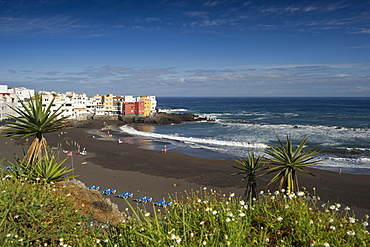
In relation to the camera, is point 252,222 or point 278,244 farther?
point 252,222

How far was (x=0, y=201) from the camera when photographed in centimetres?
579

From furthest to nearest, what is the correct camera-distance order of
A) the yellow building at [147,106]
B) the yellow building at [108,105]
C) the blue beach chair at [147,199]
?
the yellow building at [108,105]
the yellow building at [147,106]
the blue beach chair at [147,199]

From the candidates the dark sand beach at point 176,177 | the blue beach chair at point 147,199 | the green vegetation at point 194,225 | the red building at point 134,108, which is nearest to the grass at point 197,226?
the green vegetation at point 194,225

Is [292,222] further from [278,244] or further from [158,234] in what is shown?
[158,234]

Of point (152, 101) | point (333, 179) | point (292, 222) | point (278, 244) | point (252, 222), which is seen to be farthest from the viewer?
point (152, 101)

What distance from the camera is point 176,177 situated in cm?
2328

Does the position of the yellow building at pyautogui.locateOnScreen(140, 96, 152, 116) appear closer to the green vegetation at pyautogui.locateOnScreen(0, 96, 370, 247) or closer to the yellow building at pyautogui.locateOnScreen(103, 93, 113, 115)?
the yellow building at pyautogui.locateOnScreen(103, 93, 113, 115)

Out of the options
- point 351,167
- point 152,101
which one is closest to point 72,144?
point 351,167

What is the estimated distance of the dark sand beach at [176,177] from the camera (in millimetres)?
19141

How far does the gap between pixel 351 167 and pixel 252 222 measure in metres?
25.6

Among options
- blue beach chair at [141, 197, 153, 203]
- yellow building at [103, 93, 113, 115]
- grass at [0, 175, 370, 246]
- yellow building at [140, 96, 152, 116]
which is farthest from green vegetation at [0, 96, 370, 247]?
yellow building at [103, 93, 113, 115]

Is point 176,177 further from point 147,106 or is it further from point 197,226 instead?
point 147,106

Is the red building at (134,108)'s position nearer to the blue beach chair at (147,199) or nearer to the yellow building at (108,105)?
the yellow building at (108,105)

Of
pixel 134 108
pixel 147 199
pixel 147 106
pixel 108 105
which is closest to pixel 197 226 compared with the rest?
pixel 147 199
